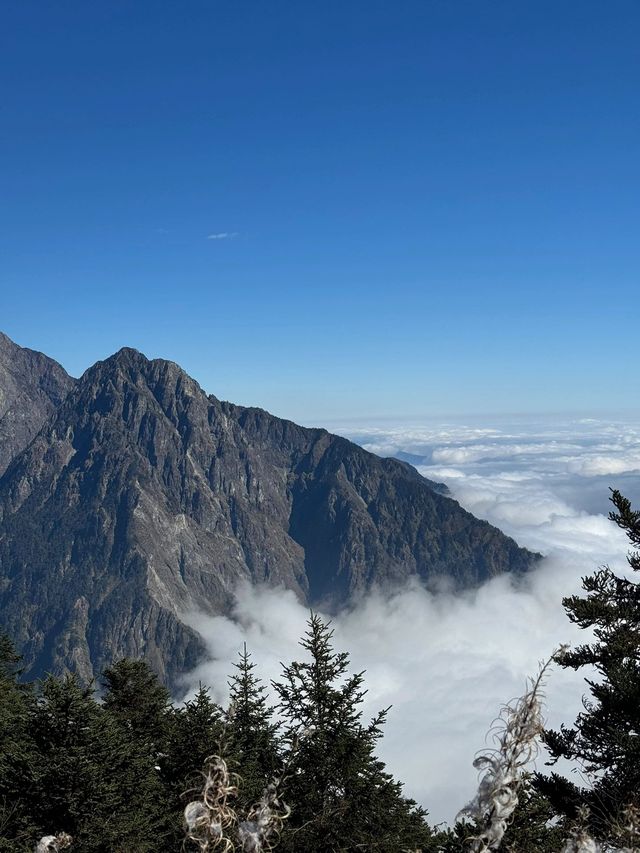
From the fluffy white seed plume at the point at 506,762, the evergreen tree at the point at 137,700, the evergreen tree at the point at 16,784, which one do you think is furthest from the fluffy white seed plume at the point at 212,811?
the evergreen tree at the point at 137,700

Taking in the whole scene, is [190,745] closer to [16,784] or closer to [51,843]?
[16,784]

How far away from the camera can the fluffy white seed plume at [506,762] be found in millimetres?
4555

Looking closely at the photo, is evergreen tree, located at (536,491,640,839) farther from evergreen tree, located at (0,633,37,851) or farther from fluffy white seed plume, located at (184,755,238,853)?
evergreen tree, located at (0,633,37,851)

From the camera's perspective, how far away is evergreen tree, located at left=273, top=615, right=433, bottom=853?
22.5m

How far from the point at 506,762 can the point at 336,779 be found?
21.0 m

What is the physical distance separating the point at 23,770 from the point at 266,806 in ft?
68.6

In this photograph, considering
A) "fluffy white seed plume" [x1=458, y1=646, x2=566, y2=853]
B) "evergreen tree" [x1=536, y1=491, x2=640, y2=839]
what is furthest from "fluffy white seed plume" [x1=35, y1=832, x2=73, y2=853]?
"evergreen tree" [x1=536, y1=491, x2=640, y2=839]

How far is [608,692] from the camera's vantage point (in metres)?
17.1

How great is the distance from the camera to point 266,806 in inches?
188

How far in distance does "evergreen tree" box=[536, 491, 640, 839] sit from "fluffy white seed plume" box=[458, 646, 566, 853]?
472 inches

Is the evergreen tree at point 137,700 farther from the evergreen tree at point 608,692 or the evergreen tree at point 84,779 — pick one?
the evergreen tree at point 608,692

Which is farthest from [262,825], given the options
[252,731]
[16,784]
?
[252,731]

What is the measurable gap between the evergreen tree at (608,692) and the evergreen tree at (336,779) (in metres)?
6.44

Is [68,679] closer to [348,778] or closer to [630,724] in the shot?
[348,778]
